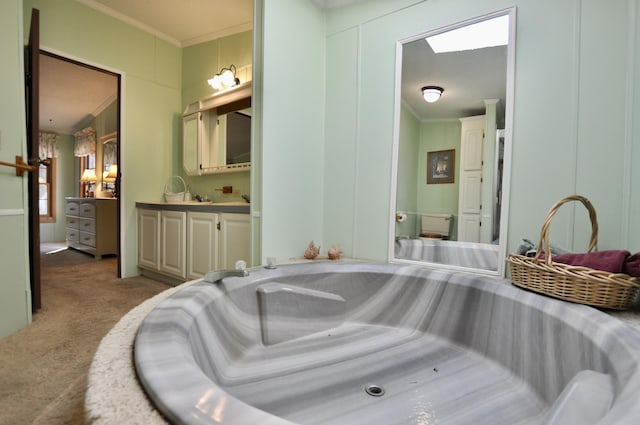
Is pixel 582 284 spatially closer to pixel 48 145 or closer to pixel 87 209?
pixel 87 209

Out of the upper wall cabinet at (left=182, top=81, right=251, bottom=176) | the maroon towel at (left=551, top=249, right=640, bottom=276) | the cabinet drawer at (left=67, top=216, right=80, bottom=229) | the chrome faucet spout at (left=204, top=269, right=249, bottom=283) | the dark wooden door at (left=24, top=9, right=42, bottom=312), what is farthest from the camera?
the cabinet drawer at (left=67, top=216, right=80, bottom=229)

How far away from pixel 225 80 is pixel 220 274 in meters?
2.35

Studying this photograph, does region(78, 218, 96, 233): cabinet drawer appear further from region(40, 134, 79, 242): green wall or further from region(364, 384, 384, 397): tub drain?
region(364, 384, 384, 397): tub drain

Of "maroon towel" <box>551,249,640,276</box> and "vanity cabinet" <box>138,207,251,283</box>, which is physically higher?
"maroon towel" <box>551,249,640,276</box>

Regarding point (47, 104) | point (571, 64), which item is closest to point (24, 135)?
point (571, 64)

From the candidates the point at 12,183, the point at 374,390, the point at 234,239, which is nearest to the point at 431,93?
the point at 374,390

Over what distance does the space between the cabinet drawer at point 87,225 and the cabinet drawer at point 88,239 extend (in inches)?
2.3

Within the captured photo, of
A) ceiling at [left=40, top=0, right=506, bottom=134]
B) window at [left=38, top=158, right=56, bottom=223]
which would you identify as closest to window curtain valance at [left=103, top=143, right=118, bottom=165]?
ceiling at [left=40, top=0, right=506, bottom=134]

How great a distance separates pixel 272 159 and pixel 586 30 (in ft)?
5.10

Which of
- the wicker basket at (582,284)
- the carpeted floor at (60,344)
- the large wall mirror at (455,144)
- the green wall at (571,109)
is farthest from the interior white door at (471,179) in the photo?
the carpeted floor at (60,344)

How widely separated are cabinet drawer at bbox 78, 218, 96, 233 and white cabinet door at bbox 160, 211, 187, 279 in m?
2.22

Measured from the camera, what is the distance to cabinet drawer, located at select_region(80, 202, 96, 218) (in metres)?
4.35

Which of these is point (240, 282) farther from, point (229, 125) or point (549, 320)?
point (229, 125)

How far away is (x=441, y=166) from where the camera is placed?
1.66 m
